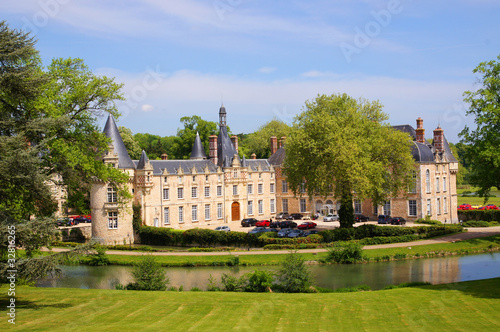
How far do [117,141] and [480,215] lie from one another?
34.7 meters

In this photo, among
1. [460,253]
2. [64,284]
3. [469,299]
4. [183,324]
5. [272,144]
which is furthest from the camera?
[272,144]

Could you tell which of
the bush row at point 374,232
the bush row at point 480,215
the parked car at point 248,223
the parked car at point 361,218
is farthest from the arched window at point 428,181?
the parked car at point 248,223

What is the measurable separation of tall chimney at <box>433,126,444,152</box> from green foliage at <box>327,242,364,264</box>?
24247 millimetres

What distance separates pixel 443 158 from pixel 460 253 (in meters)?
18.0

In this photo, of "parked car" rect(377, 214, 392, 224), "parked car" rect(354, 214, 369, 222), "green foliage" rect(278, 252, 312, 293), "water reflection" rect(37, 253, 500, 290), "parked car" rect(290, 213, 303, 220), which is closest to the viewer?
"green foliage" rect(278, 252, 312, 293)

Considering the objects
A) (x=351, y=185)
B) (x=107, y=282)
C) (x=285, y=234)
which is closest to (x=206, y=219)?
(x=285, y=234)

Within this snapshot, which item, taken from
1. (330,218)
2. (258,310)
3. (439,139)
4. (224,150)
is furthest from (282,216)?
(258,310)

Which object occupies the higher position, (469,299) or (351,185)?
(351,185)

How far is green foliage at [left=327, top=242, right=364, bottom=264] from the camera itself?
1151 inches

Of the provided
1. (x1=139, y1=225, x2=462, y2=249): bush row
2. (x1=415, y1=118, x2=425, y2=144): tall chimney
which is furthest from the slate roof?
(x1=415, y1=118, x2=425, y2=144): tall chimney

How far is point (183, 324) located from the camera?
587 inches

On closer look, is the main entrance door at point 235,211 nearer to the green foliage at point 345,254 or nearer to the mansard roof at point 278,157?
the mansard roof at point 278,157

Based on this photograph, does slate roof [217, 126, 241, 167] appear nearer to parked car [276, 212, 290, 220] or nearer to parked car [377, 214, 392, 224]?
parked car [276, 212, 290, 220]

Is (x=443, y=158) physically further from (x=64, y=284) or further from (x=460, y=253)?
(x=64, y=284)
